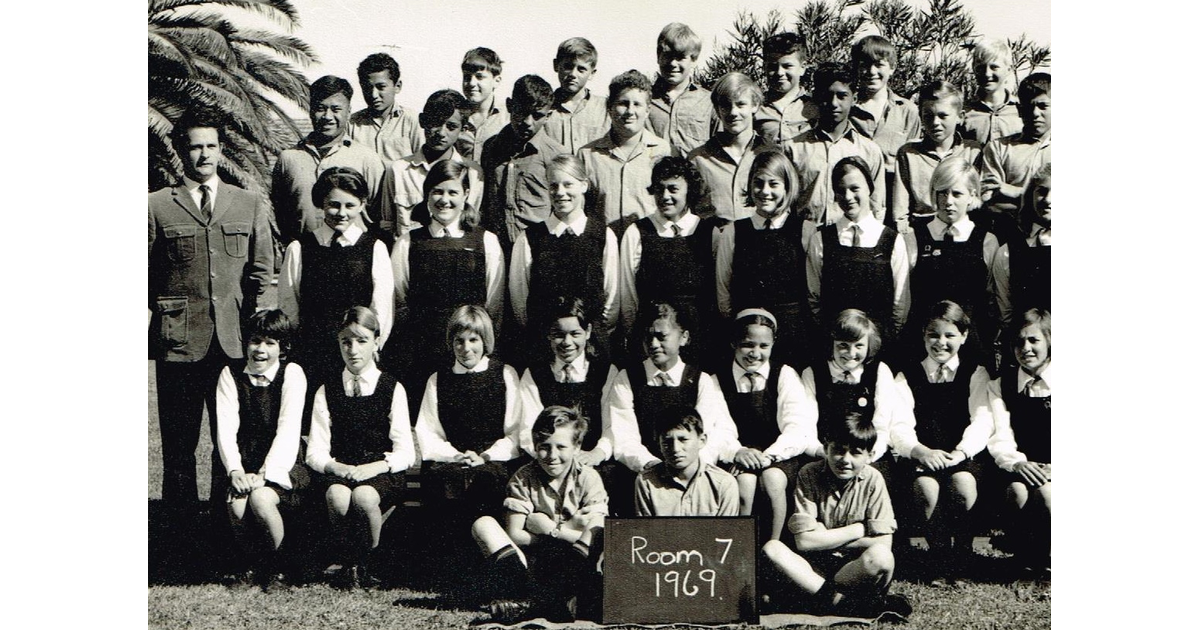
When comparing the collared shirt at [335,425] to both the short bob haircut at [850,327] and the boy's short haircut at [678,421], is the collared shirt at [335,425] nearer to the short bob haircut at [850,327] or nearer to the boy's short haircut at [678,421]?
the boy's short haircut at [678,421]

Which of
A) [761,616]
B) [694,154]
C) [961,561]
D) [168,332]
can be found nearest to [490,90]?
[694,154]

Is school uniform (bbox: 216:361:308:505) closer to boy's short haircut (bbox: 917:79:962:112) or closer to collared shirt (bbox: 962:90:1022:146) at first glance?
boy's short haircut (bbox: 917:79:962:112)

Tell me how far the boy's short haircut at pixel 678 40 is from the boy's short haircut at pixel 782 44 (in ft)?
1.16

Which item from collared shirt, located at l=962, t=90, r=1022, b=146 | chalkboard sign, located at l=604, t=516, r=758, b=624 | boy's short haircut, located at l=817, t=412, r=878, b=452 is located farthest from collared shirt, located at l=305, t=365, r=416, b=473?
collared shirt, located at l=962, t=90, r=1022, b=146

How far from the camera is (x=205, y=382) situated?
707 centimetres

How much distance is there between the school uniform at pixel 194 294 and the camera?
701 centimetres

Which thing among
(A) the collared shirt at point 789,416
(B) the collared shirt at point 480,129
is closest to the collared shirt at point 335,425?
(B) the collared shirt at point 480,129

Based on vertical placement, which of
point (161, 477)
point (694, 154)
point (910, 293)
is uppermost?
point (694, 154)

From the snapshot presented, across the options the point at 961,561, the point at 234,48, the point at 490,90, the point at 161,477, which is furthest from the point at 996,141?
the point at 161,477

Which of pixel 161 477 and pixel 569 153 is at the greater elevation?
pixel 569 153

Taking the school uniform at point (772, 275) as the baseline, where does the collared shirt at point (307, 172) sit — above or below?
above

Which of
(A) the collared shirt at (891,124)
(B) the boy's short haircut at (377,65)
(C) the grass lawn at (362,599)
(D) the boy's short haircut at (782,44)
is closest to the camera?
(C) the grass lawn at (362,599)

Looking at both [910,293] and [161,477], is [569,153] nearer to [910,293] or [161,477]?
[910,293]

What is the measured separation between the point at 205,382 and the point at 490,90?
6.99 feet
